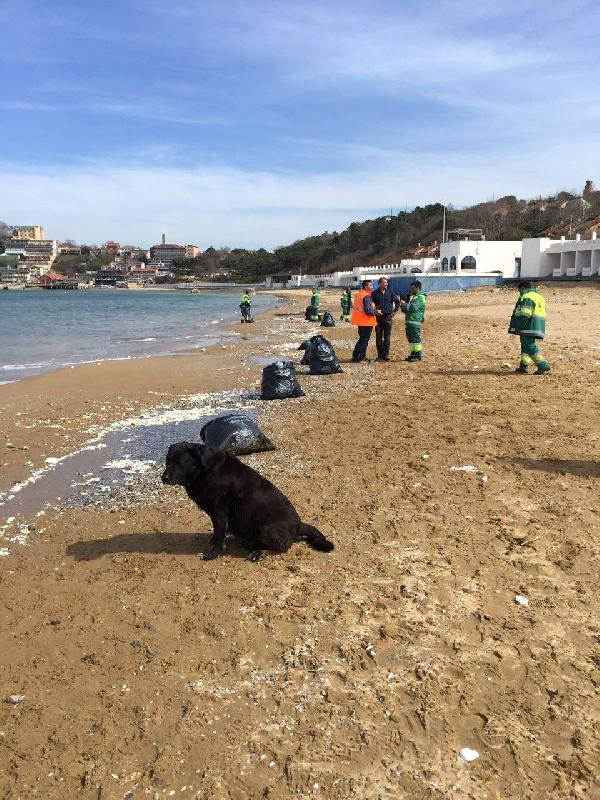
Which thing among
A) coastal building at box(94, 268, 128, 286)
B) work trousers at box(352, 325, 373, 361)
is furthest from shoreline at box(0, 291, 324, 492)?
coastal building at box(94, 268, 128, 286)

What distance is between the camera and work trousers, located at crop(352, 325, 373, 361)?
12.4 meters

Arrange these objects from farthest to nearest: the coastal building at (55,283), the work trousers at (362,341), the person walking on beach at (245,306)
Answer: the coastal building at (55,283) → the person walking on beach at (245,306) → the work trousers at (362,341)

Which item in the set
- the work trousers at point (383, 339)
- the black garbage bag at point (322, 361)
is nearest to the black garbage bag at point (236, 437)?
the black garbage bag at point (322, 361)

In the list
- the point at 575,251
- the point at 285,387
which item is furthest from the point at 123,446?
the point at 575,251

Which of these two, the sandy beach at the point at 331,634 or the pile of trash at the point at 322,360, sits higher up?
the pile of trash at the point at 322,360

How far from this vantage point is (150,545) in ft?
14.3

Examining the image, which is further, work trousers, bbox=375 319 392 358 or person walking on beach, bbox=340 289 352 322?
person walking on beach, bbox=340 289 352 322

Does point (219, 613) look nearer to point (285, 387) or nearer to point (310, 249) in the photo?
point (285, 387)

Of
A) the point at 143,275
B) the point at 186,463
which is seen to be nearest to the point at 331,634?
the point at 186,463

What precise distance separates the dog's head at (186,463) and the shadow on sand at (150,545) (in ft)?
1.97

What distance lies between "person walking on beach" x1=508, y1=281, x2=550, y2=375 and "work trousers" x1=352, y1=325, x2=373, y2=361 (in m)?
3.01

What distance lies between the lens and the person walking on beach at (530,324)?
1004 centimetres

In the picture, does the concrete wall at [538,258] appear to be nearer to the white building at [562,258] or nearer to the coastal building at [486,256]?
the white building at [562,258]

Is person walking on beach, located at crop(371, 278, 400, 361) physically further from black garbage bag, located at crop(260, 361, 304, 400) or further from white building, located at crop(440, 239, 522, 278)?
white building, located at crop(440, 239, 522, 278)
